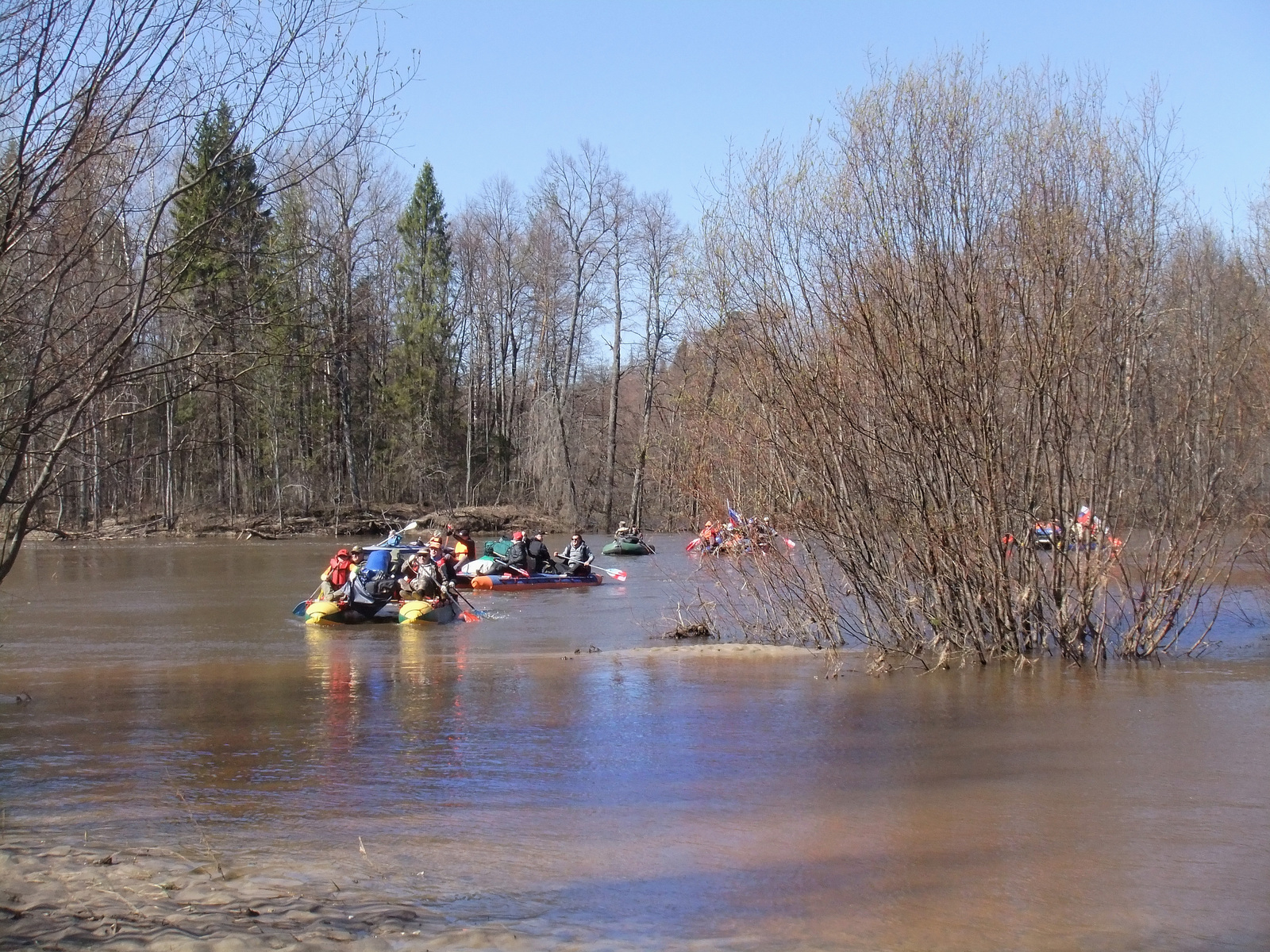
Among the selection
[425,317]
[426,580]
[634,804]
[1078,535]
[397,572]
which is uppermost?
[425,317]

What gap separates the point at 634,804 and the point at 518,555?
19.6 meters

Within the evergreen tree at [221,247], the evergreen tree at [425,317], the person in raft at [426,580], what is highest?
the evergreen tree at [425,317]

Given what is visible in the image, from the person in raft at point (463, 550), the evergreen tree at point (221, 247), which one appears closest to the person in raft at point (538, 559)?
the person in raft at point (463, 550)

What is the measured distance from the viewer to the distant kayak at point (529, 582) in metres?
26.2

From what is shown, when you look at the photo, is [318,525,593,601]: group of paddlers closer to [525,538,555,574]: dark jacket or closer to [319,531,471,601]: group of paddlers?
[319,531,471,601]: group of paddlers

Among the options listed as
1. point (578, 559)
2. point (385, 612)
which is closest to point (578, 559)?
point (578, 559)

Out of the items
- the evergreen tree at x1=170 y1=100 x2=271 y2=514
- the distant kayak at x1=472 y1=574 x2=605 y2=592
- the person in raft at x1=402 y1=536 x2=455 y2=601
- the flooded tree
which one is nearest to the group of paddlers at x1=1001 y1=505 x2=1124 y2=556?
the flooded tree

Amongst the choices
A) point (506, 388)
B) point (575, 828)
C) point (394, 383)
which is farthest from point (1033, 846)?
point (506, 388)

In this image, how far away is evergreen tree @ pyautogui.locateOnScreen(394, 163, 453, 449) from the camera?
50.5 meters

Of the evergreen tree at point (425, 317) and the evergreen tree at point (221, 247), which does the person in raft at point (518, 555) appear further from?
the evergreen tree at point (425, 317)

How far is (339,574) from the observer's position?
20.7 m

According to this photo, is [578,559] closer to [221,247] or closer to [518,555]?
[518,555]

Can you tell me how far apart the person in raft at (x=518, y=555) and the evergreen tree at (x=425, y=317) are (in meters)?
23.9

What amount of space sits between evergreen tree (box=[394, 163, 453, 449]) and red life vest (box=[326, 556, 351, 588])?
2990 centimetres
